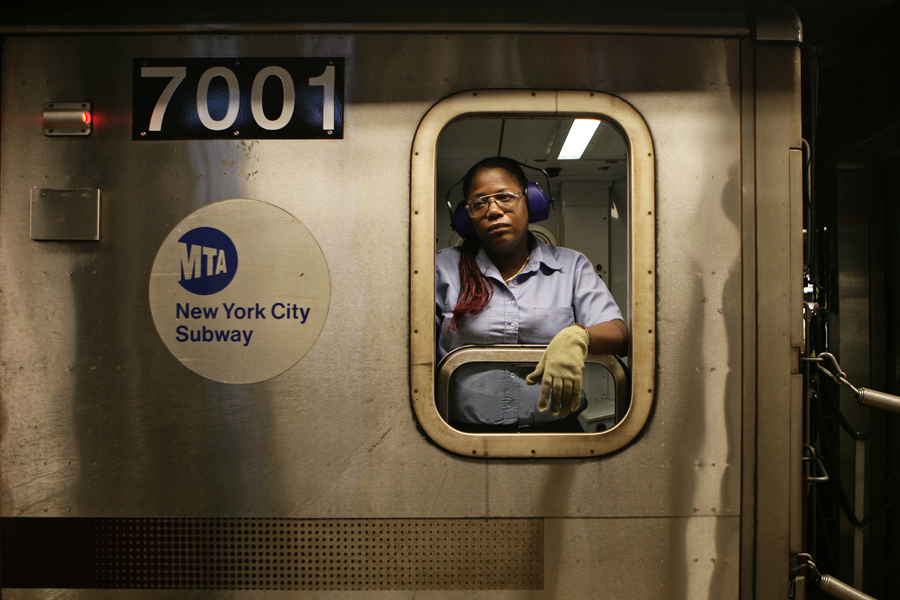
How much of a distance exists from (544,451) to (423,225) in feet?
2.81

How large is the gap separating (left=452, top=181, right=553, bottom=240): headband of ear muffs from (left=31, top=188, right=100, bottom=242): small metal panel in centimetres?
128

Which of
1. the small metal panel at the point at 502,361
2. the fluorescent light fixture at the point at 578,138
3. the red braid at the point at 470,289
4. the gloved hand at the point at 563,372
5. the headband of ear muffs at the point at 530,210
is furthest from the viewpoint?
the fluorescent light fixture at the point at 578,138

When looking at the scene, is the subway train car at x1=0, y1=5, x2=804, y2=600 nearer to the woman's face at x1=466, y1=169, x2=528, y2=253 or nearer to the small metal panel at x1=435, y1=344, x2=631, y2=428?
the small metal panel at x1=435, y1=344, x2=631, y2=428

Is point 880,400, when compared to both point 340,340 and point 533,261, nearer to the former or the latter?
point 533,261

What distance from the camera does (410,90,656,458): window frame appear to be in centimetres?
154

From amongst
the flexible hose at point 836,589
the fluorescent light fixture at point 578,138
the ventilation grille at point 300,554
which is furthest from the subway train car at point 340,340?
the fluorescent light fixture at point 578,138

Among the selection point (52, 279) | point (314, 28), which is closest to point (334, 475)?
point (52, 279)

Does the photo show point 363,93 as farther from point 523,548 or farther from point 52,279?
point 523,548

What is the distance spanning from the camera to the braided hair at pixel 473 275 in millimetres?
1735

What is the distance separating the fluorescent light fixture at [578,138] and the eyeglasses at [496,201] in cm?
100

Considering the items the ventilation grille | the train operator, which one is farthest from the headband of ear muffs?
the ventilation grille

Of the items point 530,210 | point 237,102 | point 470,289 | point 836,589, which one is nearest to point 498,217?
point 530,210

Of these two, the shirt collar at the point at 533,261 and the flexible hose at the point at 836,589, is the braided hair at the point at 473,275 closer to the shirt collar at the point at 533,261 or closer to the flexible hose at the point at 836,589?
the shirt collar at the point at 533,261

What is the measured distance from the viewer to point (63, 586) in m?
1.55
